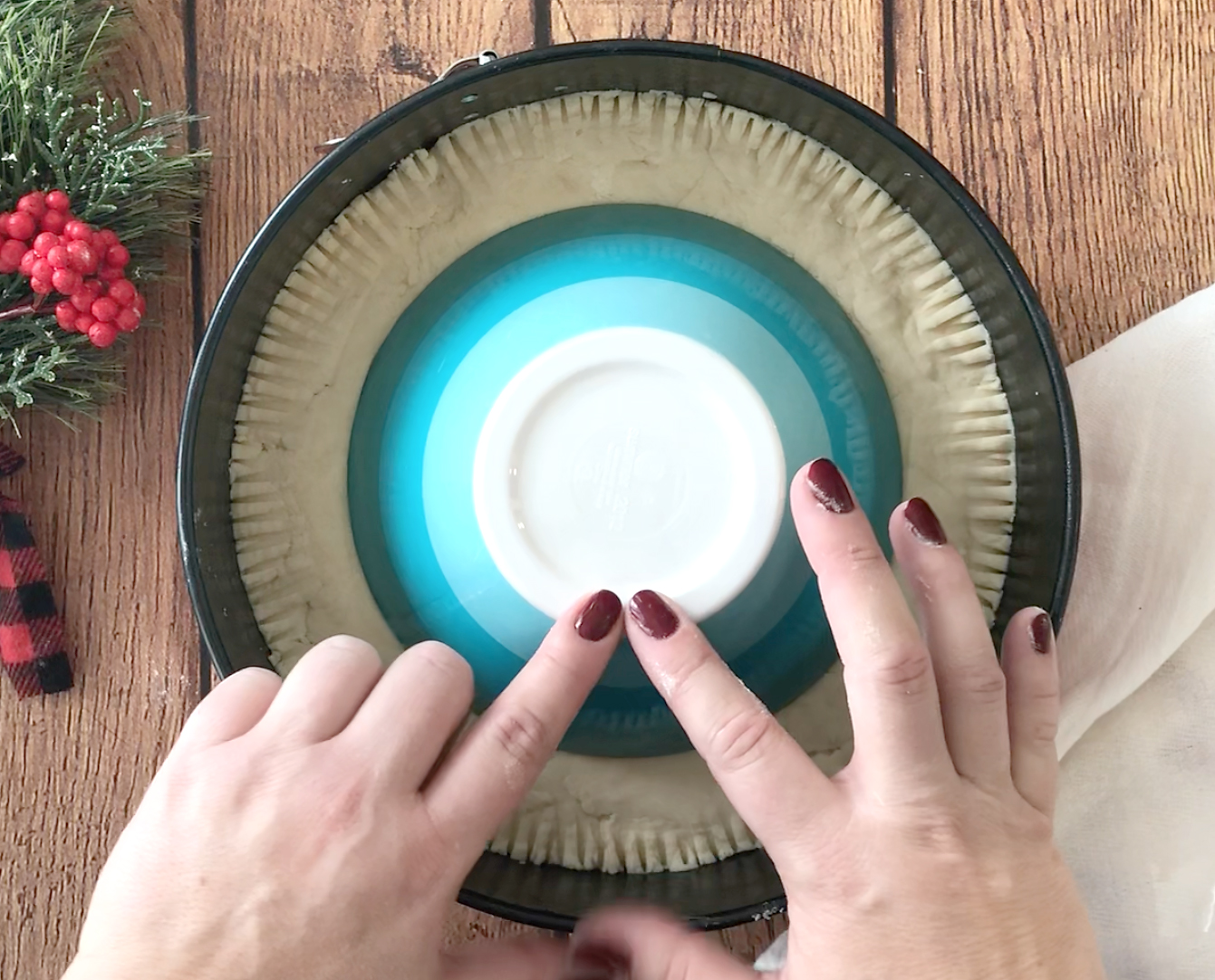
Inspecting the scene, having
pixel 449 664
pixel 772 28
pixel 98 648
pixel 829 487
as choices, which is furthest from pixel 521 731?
pixel 772 28

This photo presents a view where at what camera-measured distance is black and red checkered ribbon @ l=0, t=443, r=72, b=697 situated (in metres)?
0.55

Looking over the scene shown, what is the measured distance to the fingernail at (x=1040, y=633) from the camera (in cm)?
43

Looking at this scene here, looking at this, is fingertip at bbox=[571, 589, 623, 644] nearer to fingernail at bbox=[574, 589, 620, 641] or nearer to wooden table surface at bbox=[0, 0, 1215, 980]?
fingernail at bbox=[574, 589, 620, 641]

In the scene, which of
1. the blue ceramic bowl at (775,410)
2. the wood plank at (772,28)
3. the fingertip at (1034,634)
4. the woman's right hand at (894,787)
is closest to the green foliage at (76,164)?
the blue ceramic bowl at (775,410)

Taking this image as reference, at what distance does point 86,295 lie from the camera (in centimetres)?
51

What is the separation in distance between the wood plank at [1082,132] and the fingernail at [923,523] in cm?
18

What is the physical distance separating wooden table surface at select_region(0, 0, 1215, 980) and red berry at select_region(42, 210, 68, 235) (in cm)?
6

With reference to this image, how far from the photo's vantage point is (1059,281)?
55 cm

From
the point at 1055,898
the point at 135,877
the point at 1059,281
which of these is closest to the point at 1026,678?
the point at 1055,898

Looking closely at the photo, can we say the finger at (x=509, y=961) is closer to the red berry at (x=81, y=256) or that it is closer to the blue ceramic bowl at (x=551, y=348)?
the blue ceramic bowl at (x=551, y=348)

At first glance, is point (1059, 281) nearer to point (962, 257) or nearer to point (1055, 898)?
point (962, 257)

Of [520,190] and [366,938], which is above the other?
[520,190]

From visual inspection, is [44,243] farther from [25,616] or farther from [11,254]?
[25,616]

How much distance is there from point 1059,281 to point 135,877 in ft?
1.63
